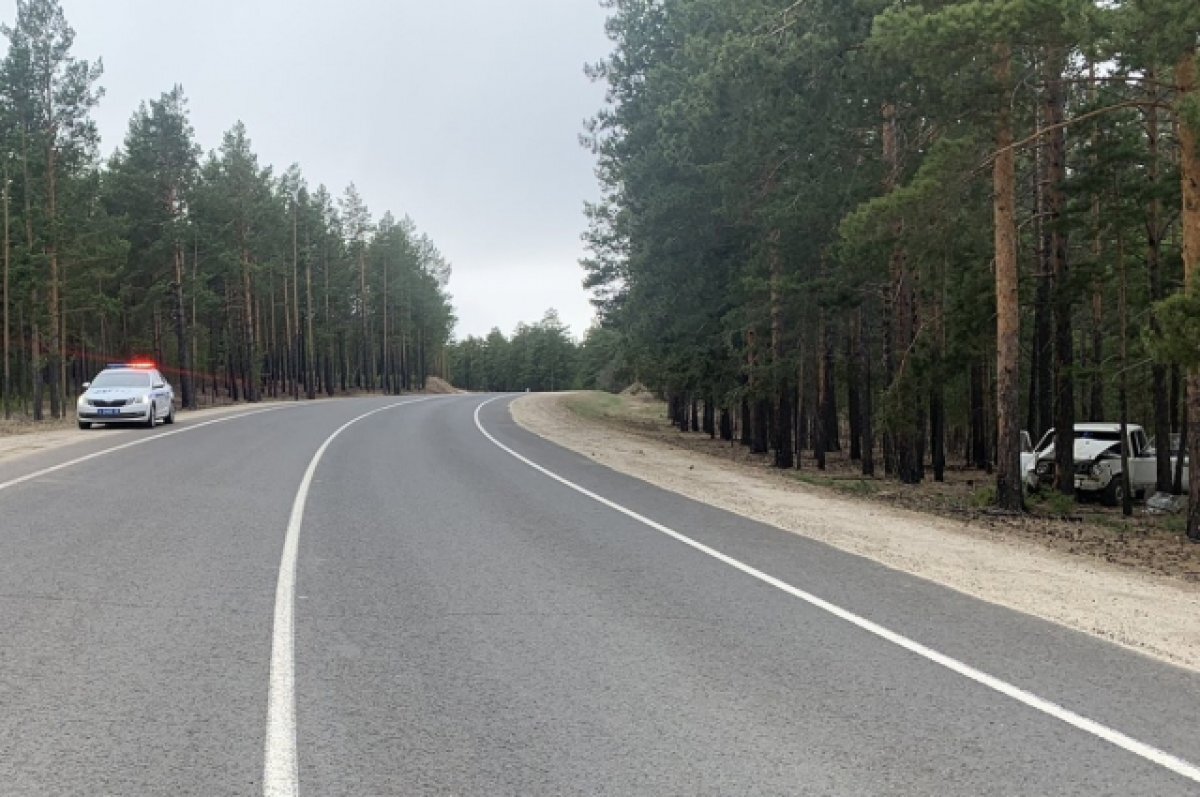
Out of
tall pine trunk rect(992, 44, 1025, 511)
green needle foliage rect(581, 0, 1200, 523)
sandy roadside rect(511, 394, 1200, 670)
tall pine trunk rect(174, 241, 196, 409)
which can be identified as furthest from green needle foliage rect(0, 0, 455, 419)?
tall pine trunk rect(992, 44, 1025, 511)

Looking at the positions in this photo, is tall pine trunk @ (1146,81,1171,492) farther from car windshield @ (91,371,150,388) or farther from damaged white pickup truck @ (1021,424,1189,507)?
car windshield @ (91,371,150,388)

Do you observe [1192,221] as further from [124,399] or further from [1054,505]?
[124,399]

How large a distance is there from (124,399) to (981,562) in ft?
73.0

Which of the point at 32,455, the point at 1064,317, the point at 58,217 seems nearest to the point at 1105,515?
the point at 1064,317

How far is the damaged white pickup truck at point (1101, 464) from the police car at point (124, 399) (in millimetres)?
22660

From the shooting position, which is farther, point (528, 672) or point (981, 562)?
point (981, 562)

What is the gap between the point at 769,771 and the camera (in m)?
3.90

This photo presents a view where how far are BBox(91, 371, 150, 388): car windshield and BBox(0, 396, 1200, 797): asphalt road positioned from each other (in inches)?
618

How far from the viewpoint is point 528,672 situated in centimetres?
522

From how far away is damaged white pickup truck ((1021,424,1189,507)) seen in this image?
20.5 m

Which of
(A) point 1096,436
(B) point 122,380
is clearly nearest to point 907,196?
(A) point 1096,436

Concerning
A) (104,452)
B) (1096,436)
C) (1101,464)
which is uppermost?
(104,452)

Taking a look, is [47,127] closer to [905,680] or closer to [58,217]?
[58,217]

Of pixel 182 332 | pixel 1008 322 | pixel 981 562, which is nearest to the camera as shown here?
pixel 981 562
